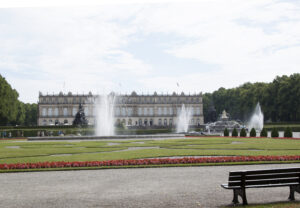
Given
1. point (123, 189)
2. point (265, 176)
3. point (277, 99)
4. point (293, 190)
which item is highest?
point (277, 99)

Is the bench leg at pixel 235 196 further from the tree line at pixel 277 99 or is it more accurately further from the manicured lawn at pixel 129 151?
the tree line at pixel 277 99

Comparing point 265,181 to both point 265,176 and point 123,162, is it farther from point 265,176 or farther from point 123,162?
point 123,162

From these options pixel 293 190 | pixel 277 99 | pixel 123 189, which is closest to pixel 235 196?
pixel 293 190

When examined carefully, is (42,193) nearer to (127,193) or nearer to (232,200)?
(127,193)

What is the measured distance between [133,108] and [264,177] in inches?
4336

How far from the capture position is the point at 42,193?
857cm

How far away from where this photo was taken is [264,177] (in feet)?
24.5

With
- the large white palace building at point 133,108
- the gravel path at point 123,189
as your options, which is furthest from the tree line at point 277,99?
the gravel path at point 123,189

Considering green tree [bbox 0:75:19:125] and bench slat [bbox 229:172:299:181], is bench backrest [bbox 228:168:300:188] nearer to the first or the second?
bench slat [bbox 229:172:299:181]

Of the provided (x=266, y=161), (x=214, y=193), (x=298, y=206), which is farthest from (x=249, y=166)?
(x=298, y=206)

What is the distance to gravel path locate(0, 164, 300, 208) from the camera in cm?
755

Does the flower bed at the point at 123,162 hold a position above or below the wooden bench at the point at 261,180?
below

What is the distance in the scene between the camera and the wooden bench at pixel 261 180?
7.34 meters

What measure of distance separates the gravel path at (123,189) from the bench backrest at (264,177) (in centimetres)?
41
